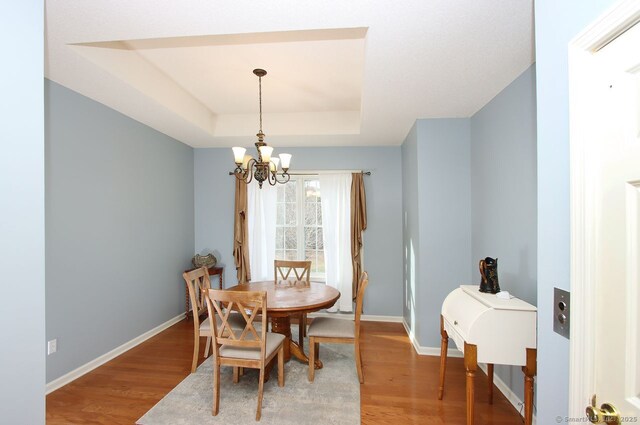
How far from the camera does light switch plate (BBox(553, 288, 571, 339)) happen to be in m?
0.95

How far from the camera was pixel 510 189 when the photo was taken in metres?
2.34

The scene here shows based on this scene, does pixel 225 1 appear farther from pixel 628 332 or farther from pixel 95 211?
pixel 95 211

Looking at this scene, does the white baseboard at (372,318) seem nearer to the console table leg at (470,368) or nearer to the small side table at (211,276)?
the small side table at (211,276)

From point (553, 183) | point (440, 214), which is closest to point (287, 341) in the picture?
point (440, 214)

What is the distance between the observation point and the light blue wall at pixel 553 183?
0.96 m

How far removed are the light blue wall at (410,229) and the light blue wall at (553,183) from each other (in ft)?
6.89

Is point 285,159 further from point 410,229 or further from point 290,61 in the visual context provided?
point 410,229

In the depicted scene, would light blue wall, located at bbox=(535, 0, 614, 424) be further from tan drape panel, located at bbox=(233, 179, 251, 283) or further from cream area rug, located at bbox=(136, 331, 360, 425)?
tan drape panel, located at bbox=(233, 179, 251, 283)

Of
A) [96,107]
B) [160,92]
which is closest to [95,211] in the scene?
[96,107]

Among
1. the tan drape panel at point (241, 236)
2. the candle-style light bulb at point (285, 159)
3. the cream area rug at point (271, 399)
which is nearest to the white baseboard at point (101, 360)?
the cream area rug at point (271, 399)

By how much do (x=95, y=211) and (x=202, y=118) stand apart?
5.22 feet

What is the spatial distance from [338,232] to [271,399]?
236 cm

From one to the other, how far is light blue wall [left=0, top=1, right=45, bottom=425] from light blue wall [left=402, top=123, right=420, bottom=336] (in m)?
2.95

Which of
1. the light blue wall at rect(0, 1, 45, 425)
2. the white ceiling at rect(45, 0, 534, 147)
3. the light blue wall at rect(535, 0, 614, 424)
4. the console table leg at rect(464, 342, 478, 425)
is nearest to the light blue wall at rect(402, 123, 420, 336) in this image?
the white ceiling at rect(45, 0, 534, 147)
